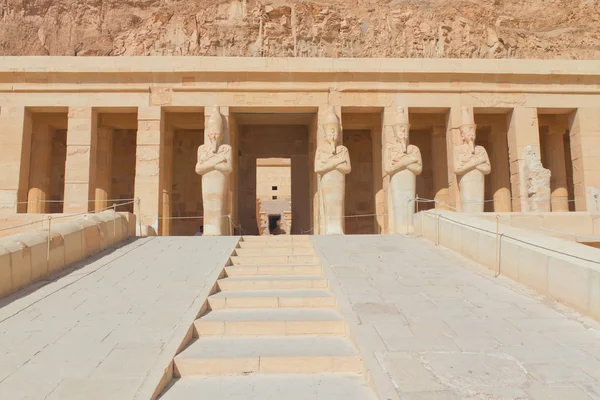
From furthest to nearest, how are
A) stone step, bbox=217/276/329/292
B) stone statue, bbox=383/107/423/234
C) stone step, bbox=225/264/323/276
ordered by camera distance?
stone statue, bbox=383/107/423/234
stone step, bbox=225/264/323/276
stone step, bbox=217/276/329/292

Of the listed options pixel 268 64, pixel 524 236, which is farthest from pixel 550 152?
pixel 524 236

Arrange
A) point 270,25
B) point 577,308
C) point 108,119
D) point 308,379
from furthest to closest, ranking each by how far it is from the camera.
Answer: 1. point 270,25
2. point 108,119
3. point 577,308
4. point 308,379

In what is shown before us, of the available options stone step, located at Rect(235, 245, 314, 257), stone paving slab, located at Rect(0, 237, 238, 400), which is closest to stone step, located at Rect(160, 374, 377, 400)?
stone paving slab, located at Rect(0, 237, 238, 400)

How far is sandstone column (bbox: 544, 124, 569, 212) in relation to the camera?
45.5ft

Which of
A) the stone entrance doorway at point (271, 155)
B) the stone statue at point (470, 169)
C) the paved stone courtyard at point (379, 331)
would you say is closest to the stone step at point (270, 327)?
the paved stone courtyard at point (379, 331)

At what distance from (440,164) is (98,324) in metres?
11.8

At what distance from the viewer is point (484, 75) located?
12383mm

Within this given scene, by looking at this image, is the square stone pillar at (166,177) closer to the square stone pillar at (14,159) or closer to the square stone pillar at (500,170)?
the square stone pillar at (14,159)

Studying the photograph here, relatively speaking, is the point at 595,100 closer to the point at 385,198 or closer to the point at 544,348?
the point at 385,198

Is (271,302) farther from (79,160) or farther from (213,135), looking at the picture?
(79,160)

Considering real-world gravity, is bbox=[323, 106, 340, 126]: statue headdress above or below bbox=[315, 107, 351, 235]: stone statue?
above

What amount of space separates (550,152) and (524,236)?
10.6 metres

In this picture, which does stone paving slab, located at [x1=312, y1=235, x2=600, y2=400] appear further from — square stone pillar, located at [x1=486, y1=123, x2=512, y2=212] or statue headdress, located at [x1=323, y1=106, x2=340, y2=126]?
square stone pillar, located at [x1=486, y1=123, x2=512, y2=212]

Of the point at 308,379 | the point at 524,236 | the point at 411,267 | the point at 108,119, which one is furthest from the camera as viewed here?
the point at 108,119
